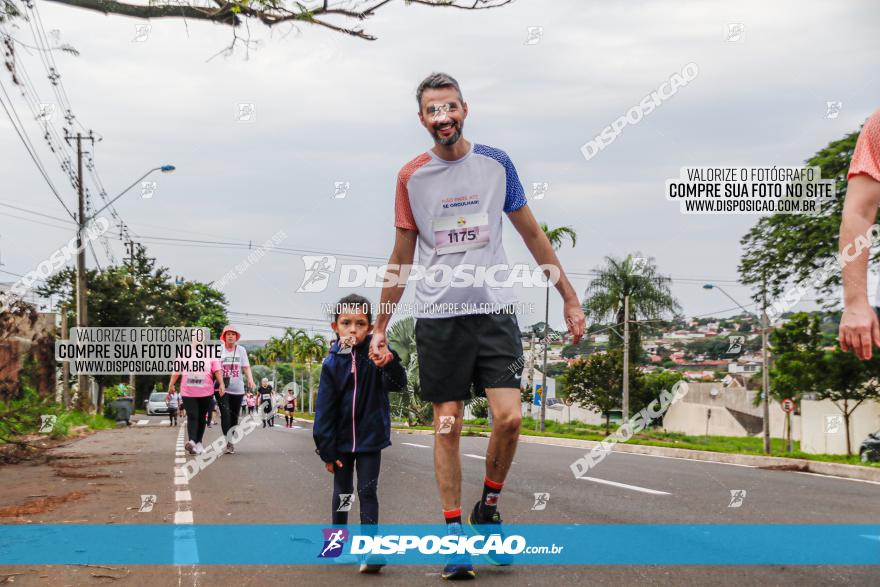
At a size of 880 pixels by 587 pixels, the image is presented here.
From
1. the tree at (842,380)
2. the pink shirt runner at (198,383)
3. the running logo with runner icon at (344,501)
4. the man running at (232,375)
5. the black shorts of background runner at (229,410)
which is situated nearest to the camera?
the running logo with runner icon at (344,501)

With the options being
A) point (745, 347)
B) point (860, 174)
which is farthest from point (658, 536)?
point (745, 347)

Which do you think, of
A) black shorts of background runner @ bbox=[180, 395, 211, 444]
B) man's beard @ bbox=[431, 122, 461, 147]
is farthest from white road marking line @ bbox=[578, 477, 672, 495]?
black shorts of background runner @ bbox=[180, 395, 211, 444]

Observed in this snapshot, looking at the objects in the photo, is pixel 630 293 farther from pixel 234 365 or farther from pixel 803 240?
pixel 234 365

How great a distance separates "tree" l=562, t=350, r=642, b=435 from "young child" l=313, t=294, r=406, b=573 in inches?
1935

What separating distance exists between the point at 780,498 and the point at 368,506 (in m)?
4.52

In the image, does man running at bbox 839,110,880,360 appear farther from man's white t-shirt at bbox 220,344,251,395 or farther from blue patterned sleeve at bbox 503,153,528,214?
man's white t-shirt at bbox 220,344,251,395

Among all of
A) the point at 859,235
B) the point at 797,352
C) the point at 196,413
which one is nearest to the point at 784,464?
the point at 196,413

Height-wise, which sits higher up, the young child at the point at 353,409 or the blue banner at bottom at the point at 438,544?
the young child at the point at 353,409

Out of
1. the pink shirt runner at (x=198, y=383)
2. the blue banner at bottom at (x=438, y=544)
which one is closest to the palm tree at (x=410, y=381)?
the pink shirt runner at (x=198, y=383)

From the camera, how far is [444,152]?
14.3 ft

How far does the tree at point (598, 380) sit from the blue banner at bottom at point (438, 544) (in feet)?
156

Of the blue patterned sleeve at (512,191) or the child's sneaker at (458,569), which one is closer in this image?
the child's sneaker at (458,569)

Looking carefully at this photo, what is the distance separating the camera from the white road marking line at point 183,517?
6235 mm

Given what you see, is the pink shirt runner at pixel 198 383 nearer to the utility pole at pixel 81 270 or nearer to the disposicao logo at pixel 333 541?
the disposicao logo at pixel 333 541
